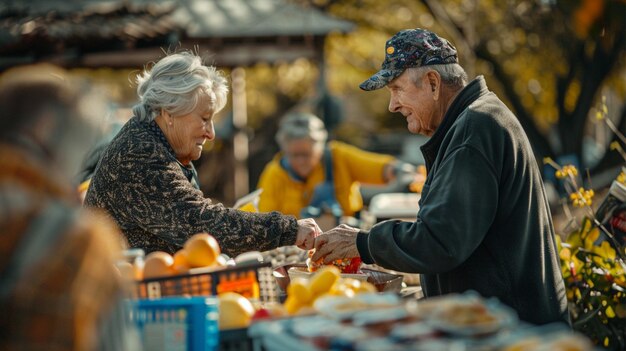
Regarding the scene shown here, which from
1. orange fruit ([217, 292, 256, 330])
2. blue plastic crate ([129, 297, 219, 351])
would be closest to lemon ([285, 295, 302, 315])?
orange fruit ([217, 292, 256, 330])

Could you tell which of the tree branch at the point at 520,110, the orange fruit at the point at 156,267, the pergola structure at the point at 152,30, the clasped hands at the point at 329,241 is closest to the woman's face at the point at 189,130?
the clasped hands at the point at 329,241

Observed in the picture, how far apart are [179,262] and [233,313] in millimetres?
434

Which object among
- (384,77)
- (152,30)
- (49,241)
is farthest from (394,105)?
(152,30)

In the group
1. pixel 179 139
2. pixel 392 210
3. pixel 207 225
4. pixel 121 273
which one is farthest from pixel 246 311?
pixel 392 210

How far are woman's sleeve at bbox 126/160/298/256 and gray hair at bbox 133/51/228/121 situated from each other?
31cm

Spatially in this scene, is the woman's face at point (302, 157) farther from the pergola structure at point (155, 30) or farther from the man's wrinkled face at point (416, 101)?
the man's wrinkled face at point (416, 101)

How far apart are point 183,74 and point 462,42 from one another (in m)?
11.0

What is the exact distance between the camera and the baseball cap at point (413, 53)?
3.68m

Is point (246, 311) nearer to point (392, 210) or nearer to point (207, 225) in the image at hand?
point (207, 225)

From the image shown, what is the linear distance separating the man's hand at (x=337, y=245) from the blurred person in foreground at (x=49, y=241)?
1700 mm

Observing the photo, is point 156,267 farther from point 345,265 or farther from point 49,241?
point 345,265

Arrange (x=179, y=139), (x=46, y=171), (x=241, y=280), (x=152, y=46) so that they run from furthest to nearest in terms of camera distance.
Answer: (x=152, y=46) < (x=179, y=139) < (x=241, y=280) < (x=46, y=171)

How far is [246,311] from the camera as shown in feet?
8.70

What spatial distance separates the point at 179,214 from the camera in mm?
3793
